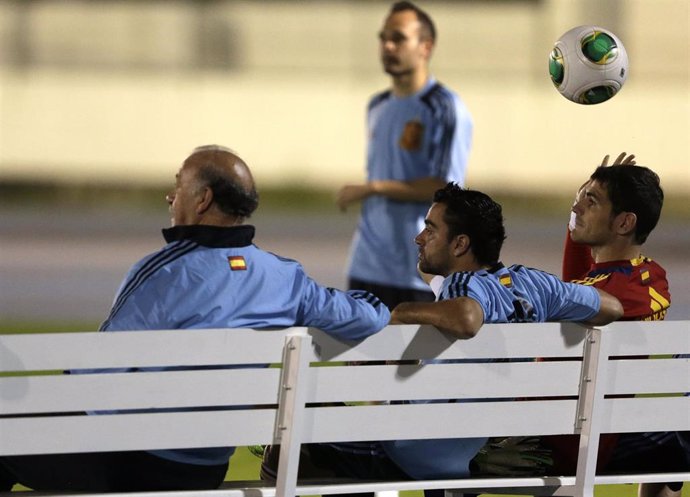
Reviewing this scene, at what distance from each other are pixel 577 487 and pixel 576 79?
209 centimetres

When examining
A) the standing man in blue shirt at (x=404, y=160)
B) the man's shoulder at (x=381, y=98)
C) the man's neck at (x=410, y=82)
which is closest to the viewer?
the standing man in blue shirt at (x=404, y=160)

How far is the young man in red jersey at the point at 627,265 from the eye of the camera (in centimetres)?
482

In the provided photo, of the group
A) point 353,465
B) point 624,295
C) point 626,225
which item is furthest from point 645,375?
point 353,465

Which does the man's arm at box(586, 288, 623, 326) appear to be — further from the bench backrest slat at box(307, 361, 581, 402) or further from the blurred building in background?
the blurred building in background

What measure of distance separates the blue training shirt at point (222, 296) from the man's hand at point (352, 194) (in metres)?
3.18

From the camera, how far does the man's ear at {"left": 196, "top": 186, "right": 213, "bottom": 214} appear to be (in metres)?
4.47

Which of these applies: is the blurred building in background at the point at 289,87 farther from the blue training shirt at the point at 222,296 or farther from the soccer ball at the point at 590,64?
the blue training shirt at the point at 222,296

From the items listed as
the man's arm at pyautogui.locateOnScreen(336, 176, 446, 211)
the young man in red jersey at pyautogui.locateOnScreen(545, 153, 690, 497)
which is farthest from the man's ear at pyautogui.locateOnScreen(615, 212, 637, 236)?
A: the man's arm at pyautogui.locateOnScreen(336, 176, 446, 211)

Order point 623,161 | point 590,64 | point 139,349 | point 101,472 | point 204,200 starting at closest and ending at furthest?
point 139,349 → point 101,472 → point 204,200 → point 623,161 → point 590,64

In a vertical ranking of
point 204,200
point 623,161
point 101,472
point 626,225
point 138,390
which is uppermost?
point 623,161

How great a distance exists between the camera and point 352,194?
7.61 m

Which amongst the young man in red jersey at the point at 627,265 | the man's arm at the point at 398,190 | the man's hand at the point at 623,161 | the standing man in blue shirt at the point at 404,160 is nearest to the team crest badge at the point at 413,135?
the standing man in blue shirt at the point at 404,160

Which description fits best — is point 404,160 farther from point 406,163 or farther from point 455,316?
point 455,316

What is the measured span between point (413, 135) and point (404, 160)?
13cm
